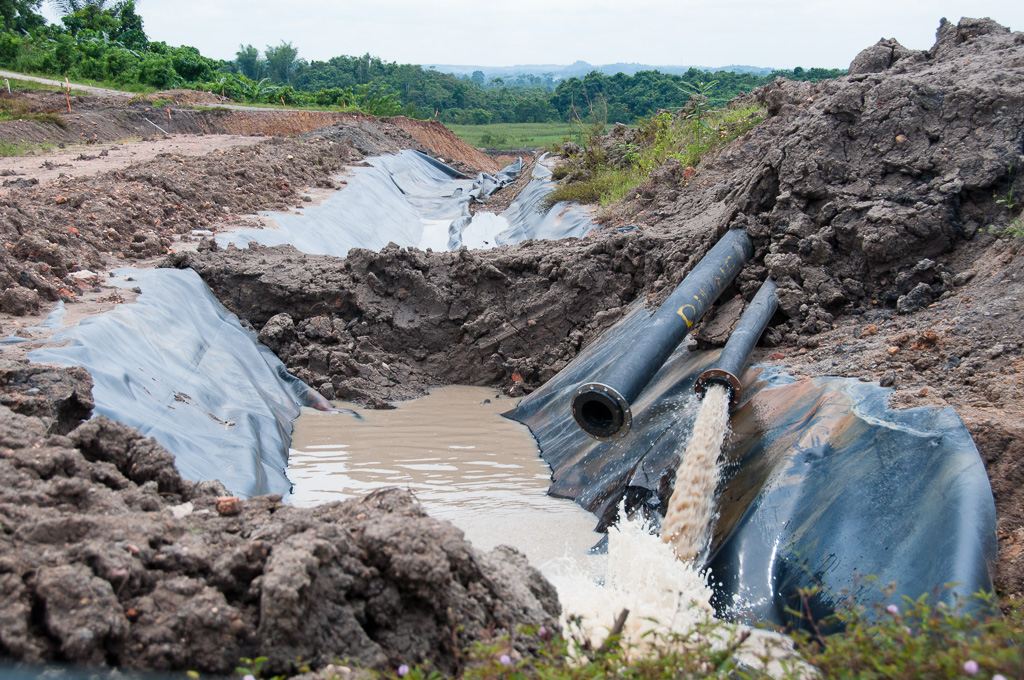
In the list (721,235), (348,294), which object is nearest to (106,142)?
(348,294)

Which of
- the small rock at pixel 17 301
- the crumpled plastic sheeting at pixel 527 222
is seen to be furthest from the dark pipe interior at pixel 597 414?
the crumpled plastic sheeting at pixel 527 222

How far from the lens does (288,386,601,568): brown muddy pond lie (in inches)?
185

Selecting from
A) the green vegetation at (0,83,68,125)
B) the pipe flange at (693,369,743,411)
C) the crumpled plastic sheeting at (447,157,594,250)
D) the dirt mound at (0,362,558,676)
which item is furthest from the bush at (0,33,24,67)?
the pipe flange at (693,369,743,411)

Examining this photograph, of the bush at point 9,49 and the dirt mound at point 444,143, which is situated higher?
the bush at point 9,49

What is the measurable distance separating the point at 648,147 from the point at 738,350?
9.23 meters

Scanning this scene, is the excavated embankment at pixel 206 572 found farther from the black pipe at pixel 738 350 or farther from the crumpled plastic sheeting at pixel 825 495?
the black pipe at pixel 738 350

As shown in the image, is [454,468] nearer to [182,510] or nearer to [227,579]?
[182,510]

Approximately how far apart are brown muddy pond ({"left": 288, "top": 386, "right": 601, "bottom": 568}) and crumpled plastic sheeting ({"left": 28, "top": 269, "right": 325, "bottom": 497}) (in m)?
0.30

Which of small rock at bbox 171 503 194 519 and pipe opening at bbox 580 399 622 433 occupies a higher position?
pipe opening at bbox 580 399 622 433

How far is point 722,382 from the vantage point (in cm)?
449

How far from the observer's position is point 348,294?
24.8 ft

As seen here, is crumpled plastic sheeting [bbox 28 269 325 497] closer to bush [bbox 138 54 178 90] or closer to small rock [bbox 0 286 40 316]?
small rock [bbox 0 286 40 316]

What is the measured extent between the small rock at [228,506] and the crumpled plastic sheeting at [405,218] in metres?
6.19

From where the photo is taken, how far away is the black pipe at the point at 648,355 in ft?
13.4
